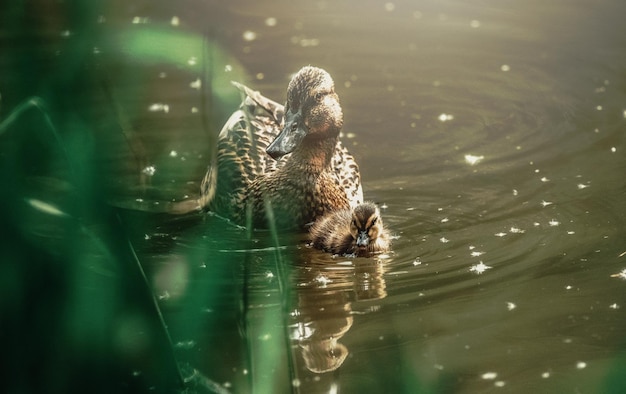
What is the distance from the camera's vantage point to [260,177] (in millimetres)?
5289

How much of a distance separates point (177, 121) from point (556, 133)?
216cm

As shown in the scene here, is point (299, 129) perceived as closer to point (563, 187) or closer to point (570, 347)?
point (563, 187)

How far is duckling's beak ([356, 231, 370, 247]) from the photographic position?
443 cm

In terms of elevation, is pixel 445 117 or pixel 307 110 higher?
pixel 445 117

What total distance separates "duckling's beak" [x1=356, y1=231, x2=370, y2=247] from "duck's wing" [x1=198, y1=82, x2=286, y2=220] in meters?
0.82

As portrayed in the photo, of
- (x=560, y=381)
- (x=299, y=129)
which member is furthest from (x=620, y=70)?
(x=560, y=381)

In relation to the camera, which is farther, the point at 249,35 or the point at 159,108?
the point at 249,35

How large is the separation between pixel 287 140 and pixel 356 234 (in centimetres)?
71

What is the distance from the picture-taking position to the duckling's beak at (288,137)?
16.2 ft

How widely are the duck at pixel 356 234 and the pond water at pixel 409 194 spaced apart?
0.24 feet

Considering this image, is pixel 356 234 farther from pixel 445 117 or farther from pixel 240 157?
pixel 445 117

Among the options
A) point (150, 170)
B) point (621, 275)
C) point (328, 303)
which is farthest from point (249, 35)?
point (621, 275)

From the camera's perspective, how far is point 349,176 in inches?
214

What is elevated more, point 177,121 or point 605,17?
point 605,17
